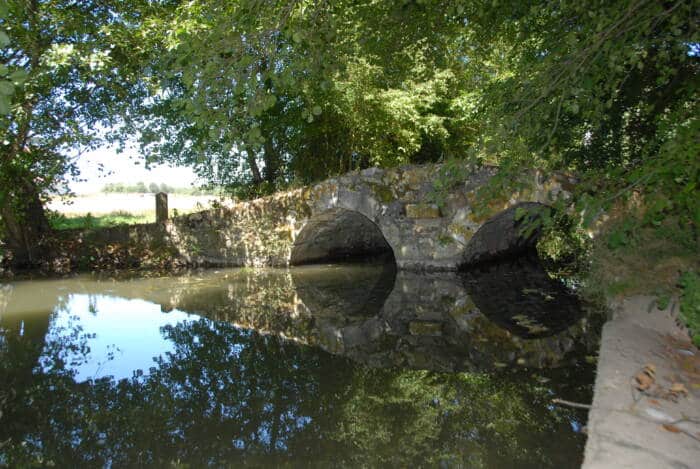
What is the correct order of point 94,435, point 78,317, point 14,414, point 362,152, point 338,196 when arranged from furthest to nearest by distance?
point 362,152
point 338,196
point 78,317
point 14,414
point 94,435

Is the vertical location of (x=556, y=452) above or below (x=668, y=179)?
below

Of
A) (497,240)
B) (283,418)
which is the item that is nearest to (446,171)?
(283,418)

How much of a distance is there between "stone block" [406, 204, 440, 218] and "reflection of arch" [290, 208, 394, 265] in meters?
1.41

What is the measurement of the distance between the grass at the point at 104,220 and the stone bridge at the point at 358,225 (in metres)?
1.79

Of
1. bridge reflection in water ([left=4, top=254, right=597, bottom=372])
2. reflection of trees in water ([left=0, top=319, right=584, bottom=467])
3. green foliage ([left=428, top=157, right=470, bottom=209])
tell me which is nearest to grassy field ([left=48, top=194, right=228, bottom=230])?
bridge reflection in water ([left=4, top=254, right=597, bottom=372])

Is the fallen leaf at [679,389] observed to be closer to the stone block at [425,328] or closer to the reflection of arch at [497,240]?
the stone block at [425,328]

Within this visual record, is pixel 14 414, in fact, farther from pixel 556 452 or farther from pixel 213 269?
pixel 213 269

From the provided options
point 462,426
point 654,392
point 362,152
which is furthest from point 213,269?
point 654,392

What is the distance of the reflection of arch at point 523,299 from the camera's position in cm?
546

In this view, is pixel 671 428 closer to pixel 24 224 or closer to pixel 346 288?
pixel 346 288

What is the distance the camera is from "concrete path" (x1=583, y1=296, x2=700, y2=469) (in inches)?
83.2

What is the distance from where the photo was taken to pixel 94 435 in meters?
3.10

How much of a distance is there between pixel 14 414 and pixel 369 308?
403 cm

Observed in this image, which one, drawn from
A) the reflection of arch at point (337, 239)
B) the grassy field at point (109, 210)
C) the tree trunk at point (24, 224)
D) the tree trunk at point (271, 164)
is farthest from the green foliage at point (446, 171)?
the tree trunk at point (24, 224)
